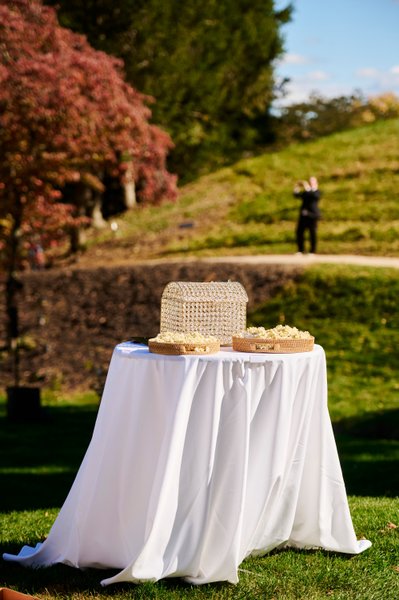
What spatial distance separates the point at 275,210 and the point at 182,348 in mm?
23857

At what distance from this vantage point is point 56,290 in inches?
772

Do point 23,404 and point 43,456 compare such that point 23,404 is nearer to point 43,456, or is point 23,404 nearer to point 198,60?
point 43,456

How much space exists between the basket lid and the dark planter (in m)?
7.12

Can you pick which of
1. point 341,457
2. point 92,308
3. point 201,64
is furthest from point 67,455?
point 201,64

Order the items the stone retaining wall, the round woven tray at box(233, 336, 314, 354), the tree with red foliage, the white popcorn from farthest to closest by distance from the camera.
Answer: the stone retaining wall → the tree with red foliage → the round woven tray at box(233, 336, 314, 354) → the white popcorn

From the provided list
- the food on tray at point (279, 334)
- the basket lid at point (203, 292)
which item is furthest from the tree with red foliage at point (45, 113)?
the food on tray at point (279, 334)

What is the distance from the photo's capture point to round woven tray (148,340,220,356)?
5.53 metres

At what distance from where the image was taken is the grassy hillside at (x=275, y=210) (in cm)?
2520

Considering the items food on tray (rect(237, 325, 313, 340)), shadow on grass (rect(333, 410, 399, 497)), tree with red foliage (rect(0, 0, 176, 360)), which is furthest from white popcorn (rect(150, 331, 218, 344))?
tree with red foliage (rect(0, 0, 176, 360))

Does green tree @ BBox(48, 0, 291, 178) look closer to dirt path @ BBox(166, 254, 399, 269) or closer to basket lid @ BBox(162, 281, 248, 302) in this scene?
dirt path @ BBox(166, 254, 399, 269)

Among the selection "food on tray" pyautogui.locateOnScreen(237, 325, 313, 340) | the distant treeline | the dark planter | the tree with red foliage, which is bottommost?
the dark planter

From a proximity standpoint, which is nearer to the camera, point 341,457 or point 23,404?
point 341,457

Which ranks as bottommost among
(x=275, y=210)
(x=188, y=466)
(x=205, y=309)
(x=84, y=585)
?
(x=84, y=585)

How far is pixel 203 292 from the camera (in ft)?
21.0
